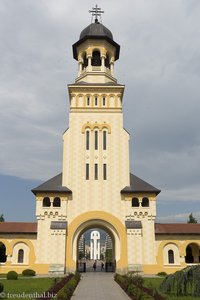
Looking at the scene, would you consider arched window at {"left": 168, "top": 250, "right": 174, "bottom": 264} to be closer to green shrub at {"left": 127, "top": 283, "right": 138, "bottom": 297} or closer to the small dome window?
the small dome window

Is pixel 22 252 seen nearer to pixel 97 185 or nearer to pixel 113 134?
pixel 97 185

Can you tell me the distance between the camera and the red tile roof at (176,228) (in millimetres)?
35959

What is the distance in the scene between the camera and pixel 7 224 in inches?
1469

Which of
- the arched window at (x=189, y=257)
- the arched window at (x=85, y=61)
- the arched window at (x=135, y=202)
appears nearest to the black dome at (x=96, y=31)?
the arched window at (x=85, y=61)

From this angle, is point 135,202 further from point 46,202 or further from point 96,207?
point 46,202

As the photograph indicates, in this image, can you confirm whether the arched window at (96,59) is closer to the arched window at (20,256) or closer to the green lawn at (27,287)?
the arched window at (20,256)

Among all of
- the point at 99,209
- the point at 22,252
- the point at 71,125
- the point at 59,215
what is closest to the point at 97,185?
the point at 99,209

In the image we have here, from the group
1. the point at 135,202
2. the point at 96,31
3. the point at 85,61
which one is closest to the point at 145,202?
the point at 135,202

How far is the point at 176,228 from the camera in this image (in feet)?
122

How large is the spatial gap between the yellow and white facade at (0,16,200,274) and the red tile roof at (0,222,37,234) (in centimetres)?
11

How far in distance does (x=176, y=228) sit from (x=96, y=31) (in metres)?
25.1

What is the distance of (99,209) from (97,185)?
2.58m

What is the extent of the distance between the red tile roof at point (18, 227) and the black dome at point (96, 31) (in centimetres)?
2303

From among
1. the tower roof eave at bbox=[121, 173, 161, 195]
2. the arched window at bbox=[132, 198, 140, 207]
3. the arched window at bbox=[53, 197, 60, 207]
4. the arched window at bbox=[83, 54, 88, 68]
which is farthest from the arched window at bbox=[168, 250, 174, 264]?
the arched window at bbox=[83, 54, 88, 68]
